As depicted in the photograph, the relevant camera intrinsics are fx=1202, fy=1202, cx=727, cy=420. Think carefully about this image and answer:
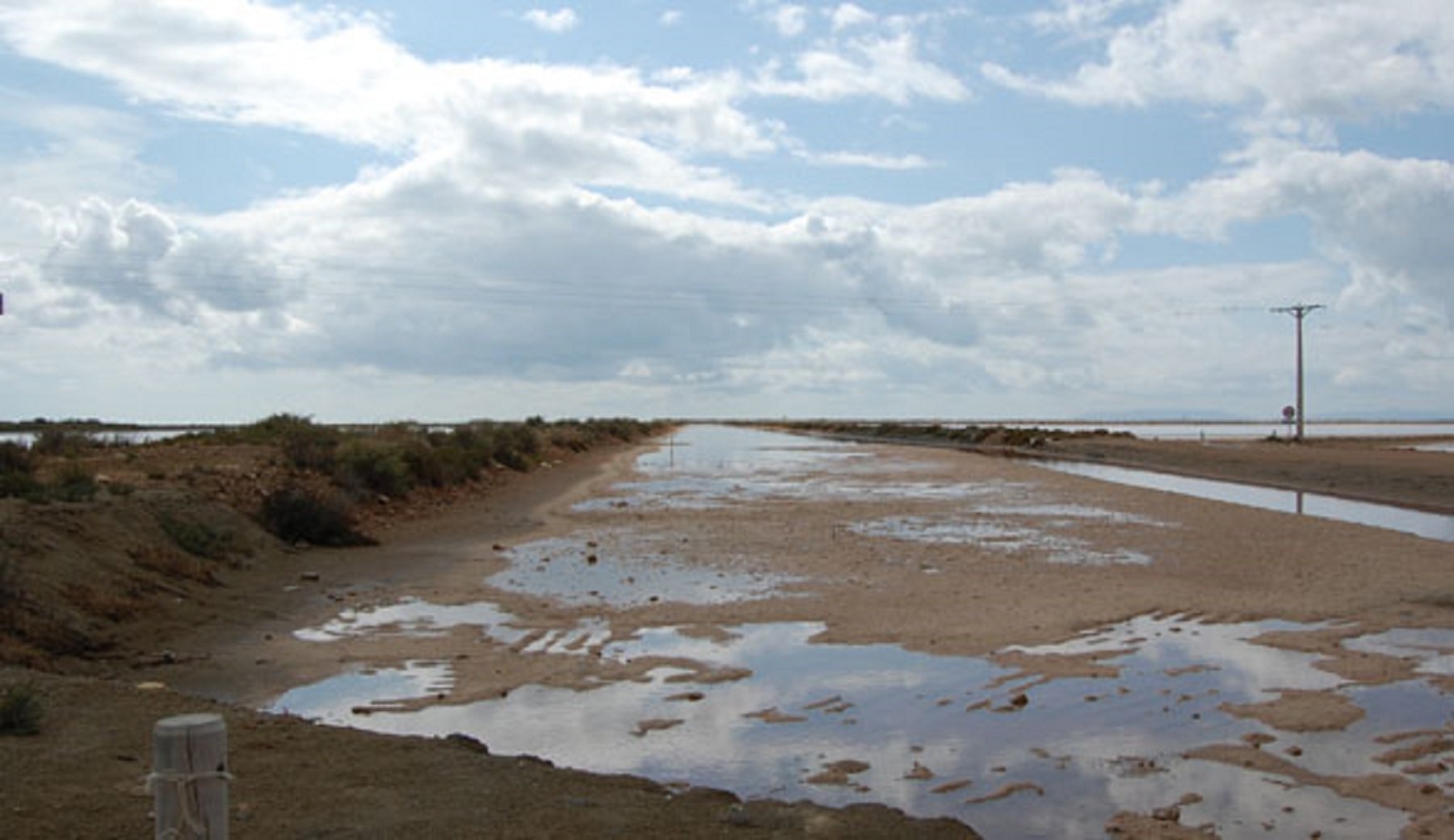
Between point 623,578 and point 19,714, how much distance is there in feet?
31.6

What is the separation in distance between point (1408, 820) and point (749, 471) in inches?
1524

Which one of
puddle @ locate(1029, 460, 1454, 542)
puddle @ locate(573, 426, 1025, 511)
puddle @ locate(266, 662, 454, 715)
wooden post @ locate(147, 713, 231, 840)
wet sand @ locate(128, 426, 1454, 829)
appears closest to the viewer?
wooden post @ locate(147, 713, 231, 840)

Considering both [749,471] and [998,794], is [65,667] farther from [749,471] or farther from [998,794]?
[749,471]

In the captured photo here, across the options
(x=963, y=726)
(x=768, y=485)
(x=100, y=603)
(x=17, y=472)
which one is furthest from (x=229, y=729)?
(x=768, y=485)

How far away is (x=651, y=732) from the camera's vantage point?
8625 mm

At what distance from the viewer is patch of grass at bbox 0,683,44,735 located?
734 centimetres

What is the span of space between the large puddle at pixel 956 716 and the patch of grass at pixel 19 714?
6.73ft

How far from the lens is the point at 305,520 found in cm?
1981

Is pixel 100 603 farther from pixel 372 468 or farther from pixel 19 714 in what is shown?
pixel 372 468

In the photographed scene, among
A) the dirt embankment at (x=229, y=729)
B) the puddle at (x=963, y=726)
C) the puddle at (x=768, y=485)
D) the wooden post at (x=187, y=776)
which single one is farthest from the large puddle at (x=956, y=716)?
the puddle at (x=768, y=485)

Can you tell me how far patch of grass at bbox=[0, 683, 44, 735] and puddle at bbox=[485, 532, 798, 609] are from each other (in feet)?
23.4

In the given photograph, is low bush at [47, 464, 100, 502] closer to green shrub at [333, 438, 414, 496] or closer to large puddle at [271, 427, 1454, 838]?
large puddle at [271, 427, 1454, 838]

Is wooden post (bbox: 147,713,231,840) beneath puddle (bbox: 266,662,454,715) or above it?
above

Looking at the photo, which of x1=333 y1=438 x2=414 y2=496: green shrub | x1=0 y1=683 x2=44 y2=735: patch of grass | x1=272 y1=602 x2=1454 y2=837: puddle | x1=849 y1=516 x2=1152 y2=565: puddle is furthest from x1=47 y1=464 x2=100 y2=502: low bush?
x1=849 y1=516 x2=1152 y2=565: puddle
